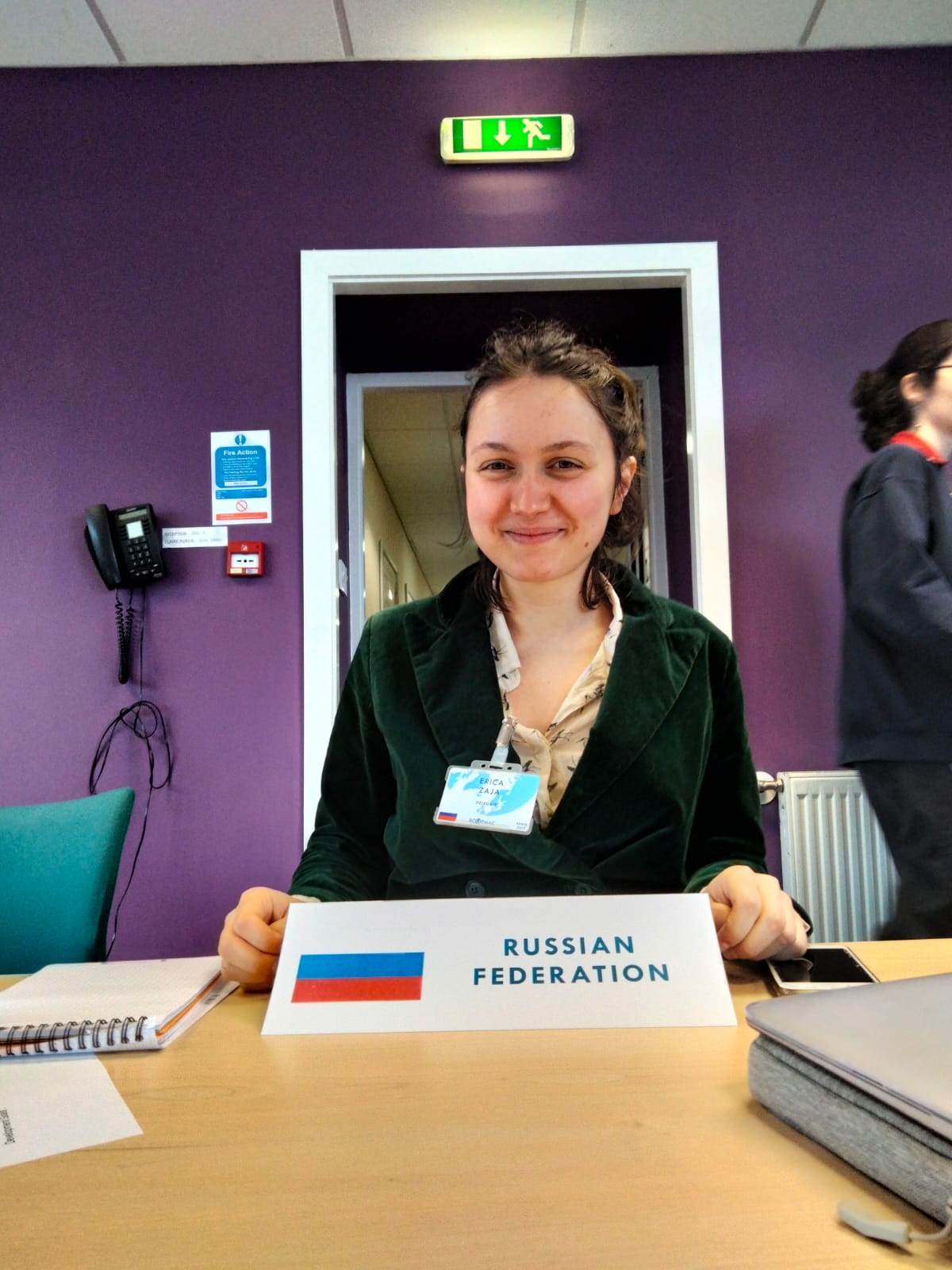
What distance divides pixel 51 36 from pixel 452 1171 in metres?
3.07

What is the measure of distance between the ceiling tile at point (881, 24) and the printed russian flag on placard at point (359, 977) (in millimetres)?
2880

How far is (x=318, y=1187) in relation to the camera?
17.5 inches

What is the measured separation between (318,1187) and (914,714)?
1692mm

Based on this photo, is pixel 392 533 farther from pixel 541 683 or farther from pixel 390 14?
pixel 541 683

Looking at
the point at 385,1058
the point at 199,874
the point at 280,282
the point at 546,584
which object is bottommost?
the point at 199,874

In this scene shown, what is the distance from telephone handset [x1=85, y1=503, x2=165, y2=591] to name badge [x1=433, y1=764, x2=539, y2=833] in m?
1.68

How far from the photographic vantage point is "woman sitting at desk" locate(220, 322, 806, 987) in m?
1.06

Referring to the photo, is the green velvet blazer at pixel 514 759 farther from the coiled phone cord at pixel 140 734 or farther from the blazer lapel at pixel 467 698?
the coiled phone cord at pixel 140 734

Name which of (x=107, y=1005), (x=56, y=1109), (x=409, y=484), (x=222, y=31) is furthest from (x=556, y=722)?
(x=409, y=484)

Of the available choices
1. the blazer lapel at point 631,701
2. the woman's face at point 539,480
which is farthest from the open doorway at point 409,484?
the blazer lapel at point 631,701

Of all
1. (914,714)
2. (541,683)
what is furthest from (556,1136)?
(914,714)

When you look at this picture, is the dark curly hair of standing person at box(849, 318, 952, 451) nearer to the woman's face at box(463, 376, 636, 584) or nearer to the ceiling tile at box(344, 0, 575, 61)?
the ceiling tile at box(344, 0, 575, 61)

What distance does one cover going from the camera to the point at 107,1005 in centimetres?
75

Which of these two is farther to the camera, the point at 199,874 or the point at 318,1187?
the point at 199,874
